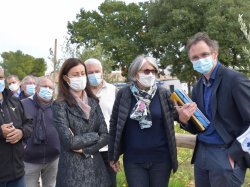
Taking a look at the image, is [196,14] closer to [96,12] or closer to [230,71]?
[96,12]

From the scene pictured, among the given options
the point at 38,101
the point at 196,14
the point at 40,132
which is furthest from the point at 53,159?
the point at 196,14

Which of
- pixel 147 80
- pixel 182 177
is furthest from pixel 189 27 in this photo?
pixel 147 80

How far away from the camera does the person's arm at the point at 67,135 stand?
3275 mm

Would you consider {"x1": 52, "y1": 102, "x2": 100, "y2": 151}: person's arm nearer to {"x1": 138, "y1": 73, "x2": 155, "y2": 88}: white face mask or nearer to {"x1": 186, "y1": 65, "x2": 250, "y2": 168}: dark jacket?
{"x1": 138, "y1": 73, "x2": 155, "y2": 88}: white face mask

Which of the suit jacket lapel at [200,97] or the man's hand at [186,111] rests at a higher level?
the suit jacket lapel at [200,97]

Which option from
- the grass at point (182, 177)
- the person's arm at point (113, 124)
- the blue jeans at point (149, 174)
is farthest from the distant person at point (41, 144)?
the blue jeans at point (149, 174)

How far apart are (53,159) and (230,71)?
2520 mm

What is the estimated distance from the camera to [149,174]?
11.3 feet

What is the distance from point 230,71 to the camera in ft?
9.47

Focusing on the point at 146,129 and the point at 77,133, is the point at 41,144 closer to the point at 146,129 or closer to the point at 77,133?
the point at 77,133

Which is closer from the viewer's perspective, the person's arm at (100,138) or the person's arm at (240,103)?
the person's arm at (240,103)

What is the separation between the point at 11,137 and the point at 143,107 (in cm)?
129

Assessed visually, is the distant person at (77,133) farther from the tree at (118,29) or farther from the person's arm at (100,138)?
the tree at (118,29)

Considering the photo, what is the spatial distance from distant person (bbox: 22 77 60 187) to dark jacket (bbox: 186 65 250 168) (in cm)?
224
